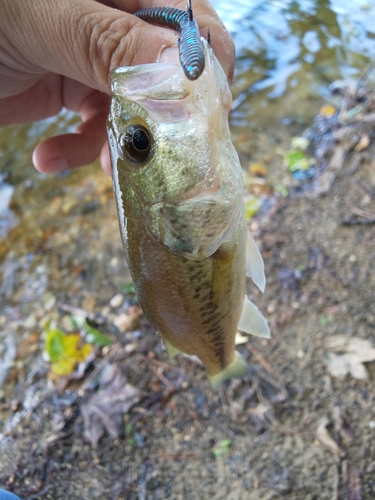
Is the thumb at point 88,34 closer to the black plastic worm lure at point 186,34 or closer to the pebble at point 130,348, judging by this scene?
the black plastic worm lure at point 186,34

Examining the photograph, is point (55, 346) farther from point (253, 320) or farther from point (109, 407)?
point (253, 320)

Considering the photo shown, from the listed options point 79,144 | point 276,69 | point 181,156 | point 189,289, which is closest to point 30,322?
point 79,144

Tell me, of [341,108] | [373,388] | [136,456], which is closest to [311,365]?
[373,388]

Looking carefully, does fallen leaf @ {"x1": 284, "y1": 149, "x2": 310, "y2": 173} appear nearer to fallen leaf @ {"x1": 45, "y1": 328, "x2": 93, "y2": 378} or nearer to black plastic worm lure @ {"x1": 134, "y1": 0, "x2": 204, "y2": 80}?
fallen leaf @ {"x1": 45, "y1": 328, "x2": 93, "y2": 378}

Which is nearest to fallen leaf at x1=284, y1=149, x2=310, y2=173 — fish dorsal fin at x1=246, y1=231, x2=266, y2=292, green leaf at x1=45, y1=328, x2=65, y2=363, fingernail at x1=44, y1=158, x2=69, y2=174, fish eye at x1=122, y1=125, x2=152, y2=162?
fingernail at x1=44, y1=158, x2=69, y2=174

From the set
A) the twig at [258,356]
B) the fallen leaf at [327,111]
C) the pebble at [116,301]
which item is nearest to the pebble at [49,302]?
the pebble at [116,301]

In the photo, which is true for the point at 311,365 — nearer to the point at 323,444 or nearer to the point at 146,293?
the point at 323,444
